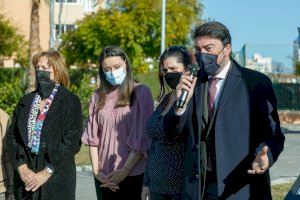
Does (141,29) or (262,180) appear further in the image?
(141,29)

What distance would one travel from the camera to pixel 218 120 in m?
4.79

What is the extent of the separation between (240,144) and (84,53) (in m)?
40.0

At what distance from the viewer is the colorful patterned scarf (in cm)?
617

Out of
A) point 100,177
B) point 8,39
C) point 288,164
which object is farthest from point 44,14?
point 100,177

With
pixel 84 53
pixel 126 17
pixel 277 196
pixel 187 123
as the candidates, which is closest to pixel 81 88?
pixel 277 196

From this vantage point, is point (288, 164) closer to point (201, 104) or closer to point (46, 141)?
point (46, 141)

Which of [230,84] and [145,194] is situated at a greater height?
[230,84]

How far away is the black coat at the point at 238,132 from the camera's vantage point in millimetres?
4770

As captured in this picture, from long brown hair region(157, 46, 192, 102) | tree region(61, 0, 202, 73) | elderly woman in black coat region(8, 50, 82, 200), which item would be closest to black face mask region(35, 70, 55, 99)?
elderly woman in black coat region(8, 50, 82, 200)

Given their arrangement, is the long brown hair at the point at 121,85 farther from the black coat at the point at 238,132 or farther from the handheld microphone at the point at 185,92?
the handheld microphone at the point at 185,92

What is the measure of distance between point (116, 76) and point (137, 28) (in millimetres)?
35101

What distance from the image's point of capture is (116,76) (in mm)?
6457

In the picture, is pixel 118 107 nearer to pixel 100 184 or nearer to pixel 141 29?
pixel 100 184

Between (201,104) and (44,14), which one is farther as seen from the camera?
(44,14)
